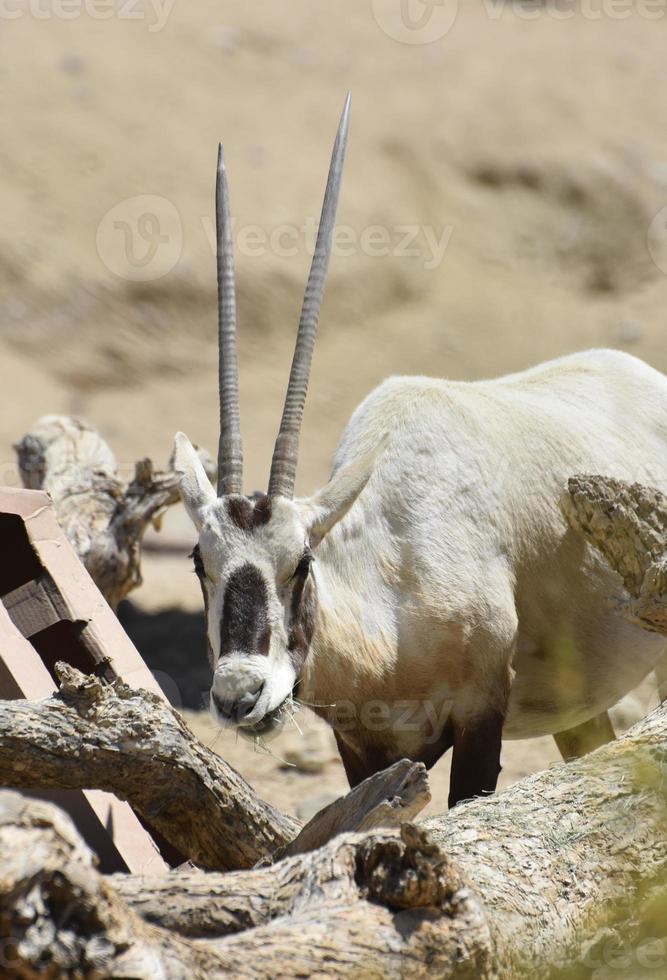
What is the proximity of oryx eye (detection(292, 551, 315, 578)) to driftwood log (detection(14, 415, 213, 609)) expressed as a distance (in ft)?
7.13

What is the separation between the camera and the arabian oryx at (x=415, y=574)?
12.8ft

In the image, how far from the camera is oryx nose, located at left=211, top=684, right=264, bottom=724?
362 cm

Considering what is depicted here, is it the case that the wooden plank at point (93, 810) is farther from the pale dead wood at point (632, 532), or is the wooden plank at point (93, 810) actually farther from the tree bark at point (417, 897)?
the pale dead wood at point (632, 532)

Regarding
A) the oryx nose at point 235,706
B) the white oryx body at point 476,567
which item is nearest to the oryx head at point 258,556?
the oryx nose at point 235,706

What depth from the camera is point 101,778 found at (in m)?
3.07

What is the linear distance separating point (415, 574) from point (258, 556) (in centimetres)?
72

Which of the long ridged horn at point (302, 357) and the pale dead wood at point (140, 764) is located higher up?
the long ridged horn at point (302, 357)

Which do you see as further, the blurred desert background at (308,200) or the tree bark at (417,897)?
the blurred desert background at (308,200)

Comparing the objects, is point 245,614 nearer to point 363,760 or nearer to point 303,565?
point 303,565

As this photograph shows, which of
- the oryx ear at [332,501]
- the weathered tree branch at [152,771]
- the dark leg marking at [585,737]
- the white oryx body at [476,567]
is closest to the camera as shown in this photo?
the weathered tree branch at [152,771]

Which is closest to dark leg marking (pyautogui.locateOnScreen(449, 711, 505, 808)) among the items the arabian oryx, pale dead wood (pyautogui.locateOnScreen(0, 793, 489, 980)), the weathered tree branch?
the arabian oryx

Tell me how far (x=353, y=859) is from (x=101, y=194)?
1217cm

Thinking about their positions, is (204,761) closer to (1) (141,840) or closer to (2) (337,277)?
(1) (141,840)

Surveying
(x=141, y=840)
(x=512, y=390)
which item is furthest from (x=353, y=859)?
(x=512, y=390)
